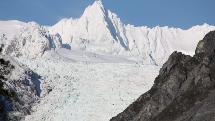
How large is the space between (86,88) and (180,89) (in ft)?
136

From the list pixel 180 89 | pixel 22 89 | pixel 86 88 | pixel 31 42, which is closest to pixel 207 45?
pixel 180 89

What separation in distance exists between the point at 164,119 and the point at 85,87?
46.5m

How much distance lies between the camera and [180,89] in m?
53.8

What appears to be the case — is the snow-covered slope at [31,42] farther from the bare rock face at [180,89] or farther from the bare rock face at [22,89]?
the bare rock face at [180,89]

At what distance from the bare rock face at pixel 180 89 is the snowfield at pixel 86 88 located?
2303cm

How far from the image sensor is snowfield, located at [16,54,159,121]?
8371 cm

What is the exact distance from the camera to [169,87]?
2168 inches

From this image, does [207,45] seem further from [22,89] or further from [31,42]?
[31,42]

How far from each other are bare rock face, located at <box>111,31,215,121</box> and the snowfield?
2303 centimetres

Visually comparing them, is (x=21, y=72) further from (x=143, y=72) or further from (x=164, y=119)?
(x=164, y=119)

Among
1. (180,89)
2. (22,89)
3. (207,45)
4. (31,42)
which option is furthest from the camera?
(31,42)

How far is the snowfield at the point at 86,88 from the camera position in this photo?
83.7 metres

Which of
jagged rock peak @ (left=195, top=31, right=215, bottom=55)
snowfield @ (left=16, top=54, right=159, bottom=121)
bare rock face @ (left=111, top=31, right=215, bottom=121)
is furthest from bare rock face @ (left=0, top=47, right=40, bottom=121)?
jagged rock peak @ (left=195, top=31, right=215, bottom=55)

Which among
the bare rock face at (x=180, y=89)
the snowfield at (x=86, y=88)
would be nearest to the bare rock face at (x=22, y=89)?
the snowfield at (x=86, y=88)
